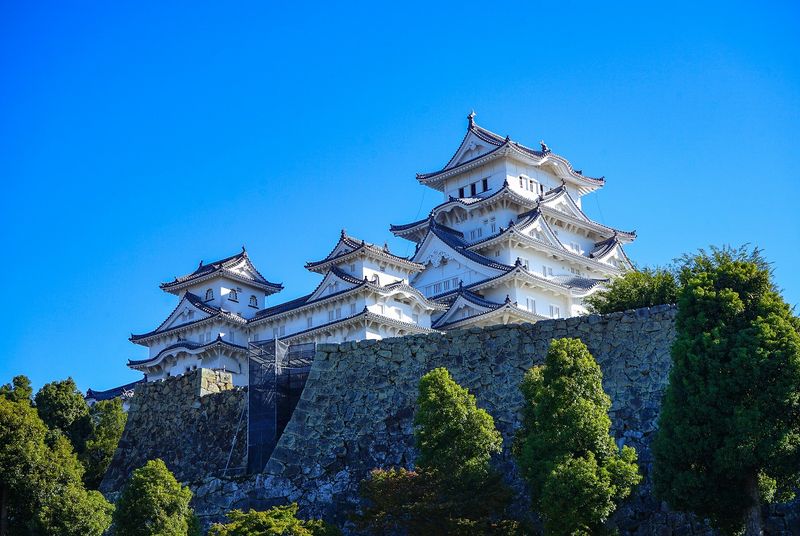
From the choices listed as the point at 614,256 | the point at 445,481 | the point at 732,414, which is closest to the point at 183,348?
the point at 614,256

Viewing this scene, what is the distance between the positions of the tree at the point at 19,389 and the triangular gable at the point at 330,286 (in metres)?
21.5

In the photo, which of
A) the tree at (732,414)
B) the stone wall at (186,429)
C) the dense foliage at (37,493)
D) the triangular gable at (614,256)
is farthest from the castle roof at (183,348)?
the tree at (732,414)

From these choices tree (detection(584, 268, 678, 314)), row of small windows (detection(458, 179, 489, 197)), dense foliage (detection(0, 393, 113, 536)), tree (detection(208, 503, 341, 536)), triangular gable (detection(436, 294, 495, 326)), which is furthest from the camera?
row of small windows (detection(458, 179, 489, 197))

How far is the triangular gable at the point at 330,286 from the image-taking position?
5512 centimetres

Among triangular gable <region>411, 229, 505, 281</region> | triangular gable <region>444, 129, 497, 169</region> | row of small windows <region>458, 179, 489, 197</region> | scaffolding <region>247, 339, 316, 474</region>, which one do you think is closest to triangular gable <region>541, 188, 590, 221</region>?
row of small windows <region>458, 179, 489, 197</region>

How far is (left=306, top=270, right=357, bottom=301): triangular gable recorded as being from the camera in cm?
5512

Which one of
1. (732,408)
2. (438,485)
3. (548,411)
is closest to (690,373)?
(732,408)

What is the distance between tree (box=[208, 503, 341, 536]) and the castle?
90.9 feet

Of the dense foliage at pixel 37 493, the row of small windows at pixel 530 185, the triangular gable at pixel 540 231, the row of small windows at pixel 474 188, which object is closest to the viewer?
the dense foliage at pixel 37 493

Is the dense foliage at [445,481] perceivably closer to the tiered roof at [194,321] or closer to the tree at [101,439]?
the tree at [101,439]

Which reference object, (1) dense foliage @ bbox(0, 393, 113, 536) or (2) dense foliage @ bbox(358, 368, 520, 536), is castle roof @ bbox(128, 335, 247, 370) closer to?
(1) dense foliage @ bbox(0, 393, 113, 536)

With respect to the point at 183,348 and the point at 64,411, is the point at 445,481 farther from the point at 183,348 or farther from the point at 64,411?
the point at 183,348

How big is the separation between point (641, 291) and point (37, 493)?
17646 mm

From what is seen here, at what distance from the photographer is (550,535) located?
72.2ft
